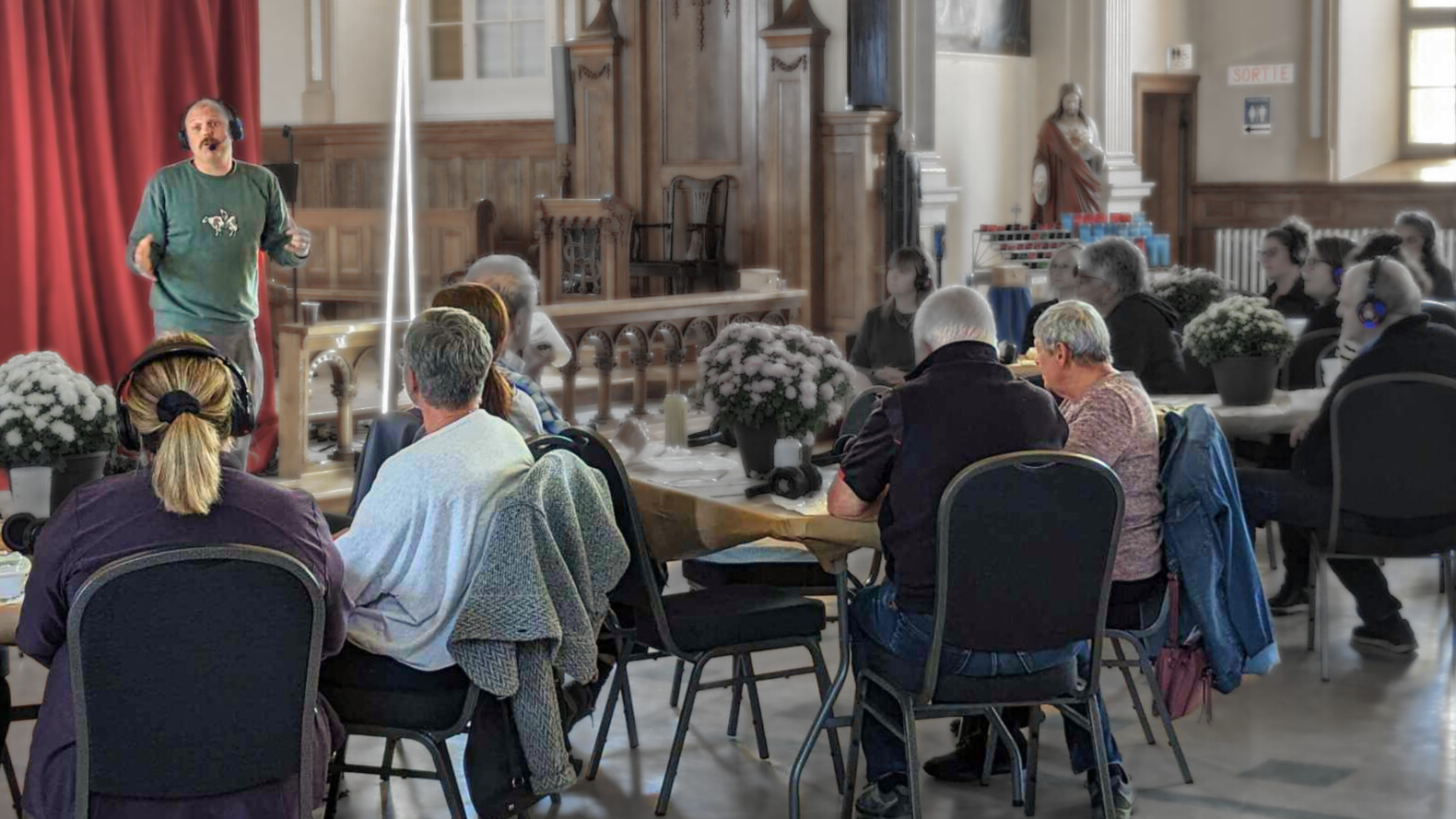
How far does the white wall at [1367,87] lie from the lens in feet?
47.8

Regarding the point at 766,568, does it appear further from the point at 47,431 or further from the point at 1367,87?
the point at 1367,87

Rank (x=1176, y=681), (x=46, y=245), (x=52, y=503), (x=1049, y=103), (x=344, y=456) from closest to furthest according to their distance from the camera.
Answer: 1. (x=52, y=503)
2. (x=1176, y=681)
3. (x=46, y=245)
4. (x=344, y=456)
5. (x=1049, y=103)

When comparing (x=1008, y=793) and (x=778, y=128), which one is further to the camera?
(x=778, y=128)

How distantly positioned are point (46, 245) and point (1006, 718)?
4293 millimetres

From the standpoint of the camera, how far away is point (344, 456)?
7059 mm

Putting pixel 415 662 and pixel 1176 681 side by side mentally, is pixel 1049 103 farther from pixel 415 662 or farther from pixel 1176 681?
pixel 415 662

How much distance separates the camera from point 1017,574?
326 centimetres

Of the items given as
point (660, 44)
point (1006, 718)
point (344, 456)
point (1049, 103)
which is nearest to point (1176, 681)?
point (1006, 718)

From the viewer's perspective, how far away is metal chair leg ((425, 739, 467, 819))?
123 inches

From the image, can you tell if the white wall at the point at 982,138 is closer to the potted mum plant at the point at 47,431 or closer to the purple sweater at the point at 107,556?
the potted mum plant at the point at 47,431

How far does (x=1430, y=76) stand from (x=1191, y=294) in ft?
29.8

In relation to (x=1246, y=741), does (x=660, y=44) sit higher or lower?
higher

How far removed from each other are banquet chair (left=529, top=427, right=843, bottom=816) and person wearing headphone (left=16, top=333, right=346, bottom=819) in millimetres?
934

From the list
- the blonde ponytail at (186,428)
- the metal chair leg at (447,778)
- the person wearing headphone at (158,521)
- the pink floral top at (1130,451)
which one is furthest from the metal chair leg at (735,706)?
the blonde ponytail at (186,428)
